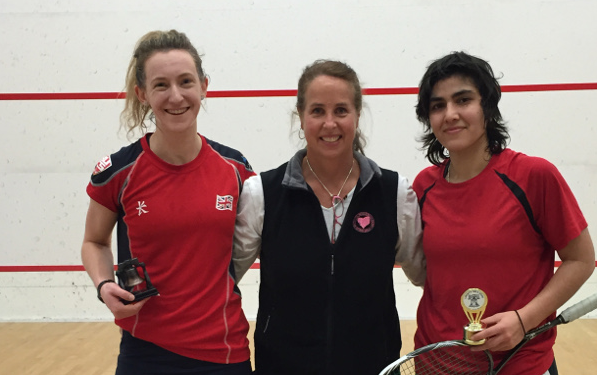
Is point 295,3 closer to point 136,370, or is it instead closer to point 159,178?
point 159,178

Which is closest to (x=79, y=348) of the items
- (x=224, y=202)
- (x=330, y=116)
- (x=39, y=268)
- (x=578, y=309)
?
(x=39, y=268)

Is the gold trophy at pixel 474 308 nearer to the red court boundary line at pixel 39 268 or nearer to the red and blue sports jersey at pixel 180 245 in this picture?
the red and blue sports jersey at pixel 180 245

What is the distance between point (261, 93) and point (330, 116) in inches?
89.3

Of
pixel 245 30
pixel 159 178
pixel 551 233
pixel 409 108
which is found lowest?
pixel 551 233

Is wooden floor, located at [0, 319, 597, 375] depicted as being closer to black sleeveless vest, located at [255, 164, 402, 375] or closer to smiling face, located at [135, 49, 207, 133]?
black sleeveless vest, located at [255, 164, 402, 375]

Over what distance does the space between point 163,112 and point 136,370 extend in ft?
1.88

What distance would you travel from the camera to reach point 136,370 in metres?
1.30

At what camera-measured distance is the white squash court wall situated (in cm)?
341

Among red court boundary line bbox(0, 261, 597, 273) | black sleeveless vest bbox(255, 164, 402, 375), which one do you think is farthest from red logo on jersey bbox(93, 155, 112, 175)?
red court boundary line bbox(0, 261, 597, 273)

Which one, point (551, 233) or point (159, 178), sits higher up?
point (159, 178)

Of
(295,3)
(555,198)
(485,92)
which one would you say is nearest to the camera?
(555,198)

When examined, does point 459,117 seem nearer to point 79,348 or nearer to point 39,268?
point 79,348

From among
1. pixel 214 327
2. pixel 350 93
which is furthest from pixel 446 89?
pixel 214 327

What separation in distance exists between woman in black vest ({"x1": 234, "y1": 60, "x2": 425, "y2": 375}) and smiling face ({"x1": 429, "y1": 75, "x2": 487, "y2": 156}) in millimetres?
157
